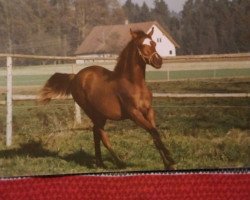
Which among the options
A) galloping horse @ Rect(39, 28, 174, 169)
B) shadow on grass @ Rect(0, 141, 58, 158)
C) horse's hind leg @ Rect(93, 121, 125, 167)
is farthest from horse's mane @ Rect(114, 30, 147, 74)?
shadow on grass @ Rect(0, 141, 58, 158)

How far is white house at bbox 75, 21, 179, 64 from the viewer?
42 cm

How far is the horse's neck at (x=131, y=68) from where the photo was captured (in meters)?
0.45

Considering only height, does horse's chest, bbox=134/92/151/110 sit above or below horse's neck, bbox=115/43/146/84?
below

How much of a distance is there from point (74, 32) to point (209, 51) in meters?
0.25

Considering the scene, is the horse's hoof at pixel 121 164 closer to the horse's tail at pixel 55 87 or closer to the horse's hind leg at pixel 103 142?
the horse's hind leg at pixel 103 142

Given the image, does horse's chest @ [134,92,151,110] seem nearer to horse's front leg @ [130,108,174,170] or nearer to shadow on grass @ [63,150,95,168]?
horse's front leg @ [130,108,174,170]

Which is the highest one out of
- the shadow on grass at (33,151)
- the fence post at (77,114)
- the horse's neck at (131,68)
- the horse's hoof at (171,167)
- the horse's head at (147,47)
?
the horse's head at (147,47)

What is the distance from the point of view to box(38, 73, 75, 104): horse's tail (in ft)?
1.52

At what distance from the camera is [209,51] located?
0.44m

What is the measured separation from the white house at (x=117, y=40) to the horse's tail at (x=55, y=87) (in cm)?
6

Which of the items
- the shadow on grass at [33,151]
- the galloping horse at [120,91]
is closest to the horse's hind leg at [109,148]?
the galloping horse at [120,91]

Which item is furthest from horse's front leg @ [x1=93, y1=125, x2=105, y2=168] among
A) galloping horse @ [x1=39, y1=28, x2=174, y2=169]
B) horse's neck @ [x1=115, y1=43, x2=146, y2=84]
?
horse's neck @ [x1=115, y1=43, x2=146, y2=84]

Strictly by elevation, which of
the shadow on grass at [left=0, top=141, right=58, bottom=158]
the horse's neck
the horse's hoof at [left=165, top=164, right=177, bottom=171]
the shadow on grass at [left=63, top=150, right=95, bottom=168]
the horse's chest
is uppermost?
the horse's neck

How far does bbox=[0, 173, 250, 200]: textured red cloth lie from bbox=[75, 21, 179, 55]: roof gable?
26 centimetres
